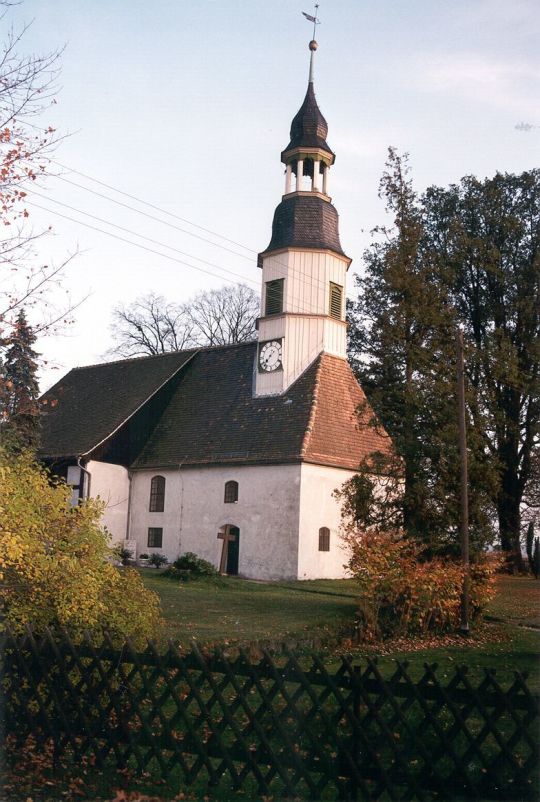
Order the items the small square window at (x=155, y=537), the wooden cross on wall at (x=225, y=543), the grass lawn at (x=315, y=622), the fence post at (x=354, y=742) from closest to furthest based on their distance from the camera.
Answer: the fence post at (x=354, y=742) → the grass lawn at (x=315, y=622) → the wooden cross on wall at (x=225, y=543) → the small square window at (x=155, y=537)

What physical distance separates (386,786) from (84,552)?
4.82 m

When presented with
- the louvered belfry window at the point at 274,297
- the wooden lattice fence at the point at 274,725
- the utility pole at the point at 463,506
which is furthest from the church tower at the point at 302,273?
the wooden lattice fence at the point at 274,725

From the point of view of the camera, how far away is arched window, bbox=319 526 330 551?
30625 millimetres

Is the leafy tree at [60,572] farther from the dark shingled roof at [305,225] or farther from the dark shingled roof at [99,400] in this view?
the dark shingled roof at [99,400]

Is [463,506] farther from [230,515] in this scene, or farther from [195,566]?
[230,515]

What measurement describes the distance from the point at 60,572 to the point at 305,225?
26919mm

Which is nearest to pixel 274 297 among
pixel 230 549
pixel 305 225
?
pixel 305 225

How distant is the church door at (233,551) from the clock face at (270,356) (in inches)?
269

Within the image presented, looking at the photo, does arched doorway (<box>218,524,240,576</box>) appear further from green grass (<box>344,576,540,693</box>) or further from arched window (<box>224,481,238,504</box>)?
green grass (<box>344,576,540,693</box>)

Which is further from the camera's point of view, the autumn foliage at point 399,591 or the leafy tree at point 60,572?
the autumn foliage at point 399,591

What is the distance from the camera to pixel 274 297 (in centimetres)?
3462

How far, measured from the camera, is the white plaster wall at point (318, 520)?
98.1 feet

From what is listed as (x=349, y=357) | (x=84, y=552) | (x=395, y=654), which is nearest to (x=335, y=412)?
(x=349, y=357)

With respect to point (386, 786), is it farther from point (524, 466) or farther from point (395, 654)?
point (524, 466)
